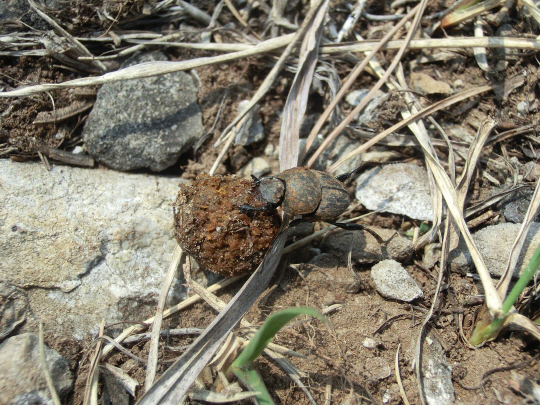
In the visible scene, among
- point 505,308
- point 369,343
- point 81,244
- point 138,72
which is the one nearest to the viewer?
point 505,308

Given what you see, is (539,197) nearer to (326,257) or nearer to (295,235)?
(326,257)

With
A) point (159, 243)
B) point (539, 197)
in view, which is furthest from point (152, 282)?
point (539, 197)

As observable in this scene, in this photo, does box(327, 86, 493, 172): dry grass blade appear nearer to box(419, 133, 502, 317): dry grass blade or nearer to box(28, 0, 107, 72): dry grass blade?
box(419, 133, 502, 317): dry grass blade

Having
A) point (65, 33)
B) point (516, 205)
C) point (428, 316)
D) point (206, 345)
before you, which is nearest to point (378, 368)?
point (428, 316)

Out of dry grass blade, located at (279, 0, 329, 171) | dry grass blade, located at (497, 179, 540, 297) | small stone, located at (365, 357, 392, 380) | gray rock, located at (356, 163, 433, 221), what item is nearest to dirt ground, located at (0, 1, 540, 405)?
small stone, located at (365, 357, 392, 380)

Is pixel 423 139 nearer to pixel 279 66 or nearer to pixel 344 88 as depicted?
pixel 344 88
